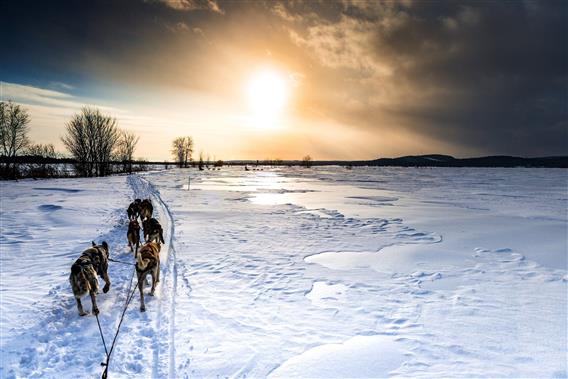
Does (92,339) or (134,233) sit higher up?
(134,233)

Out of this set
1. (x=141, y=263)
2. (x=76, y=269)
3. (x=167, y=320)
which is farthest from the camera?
(x=141, y=263)

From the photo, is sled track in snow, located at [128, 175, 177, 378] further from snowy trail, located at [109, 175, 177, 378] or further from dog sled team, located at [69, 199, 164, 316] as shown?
dog sled team, located at [69, 199, 164, 316]

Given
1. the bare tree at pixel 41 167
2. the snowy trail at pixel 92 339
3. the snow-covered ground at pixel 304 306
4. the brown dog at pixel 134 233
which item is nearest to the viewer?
the snowy trail at pixel 92 339

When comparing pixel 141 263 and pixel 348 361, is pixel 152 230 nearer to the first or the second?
pixel 141 263

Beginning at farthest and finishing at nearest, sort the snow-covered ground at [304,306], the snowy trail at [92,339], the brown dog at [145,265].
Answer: the brown dog at [145,265] → the snow-covered ground at [304,306] → the snowy trail at [92,339]

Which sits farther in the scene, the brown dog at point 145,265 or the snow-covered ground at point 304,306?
the brown dog at point 145,265

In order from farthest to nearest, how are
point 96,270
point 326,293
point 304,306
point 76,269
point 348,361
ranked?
point 326,293, point 304,306, point 96,270, point 76,269, point 348,361

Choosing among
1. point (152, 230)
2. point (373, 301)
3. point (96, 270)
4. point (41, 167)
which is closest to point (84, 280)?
point (96, 270)

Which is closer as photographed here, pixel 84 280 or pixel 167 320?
pixel 84 280

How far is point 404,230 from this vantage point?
10.5m

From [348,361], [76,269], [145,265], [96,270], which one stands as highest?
[76,269]

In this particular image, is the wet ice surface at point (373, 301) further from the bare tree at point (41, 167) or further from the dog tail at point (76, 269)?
the bare tree at point (41, 167)

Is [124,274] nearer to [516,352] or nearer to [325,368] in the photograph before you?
[325,368]

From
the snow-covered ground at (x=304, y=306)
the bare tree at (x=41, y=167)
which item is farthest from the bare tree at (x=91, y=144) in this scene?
the snow-covered ground at (x=304, y=306)
